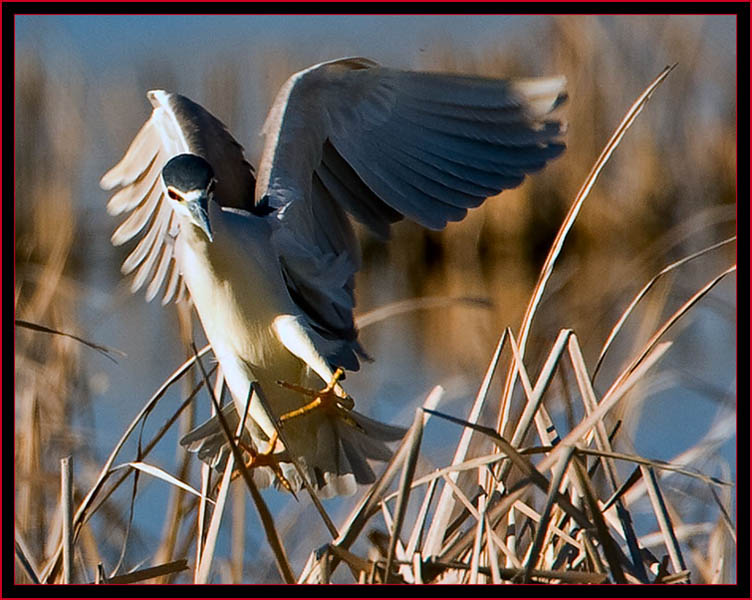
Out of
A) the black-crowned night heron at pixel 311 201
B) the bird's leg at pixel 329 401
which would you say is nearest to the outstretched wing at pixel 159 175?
the black-crowned night heron at pixel 311 201

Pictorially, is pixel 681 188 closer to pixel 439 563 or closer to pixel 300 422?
pixel 300 422

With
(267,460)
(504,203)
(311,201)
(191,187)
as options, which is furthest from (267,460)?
(504,203)

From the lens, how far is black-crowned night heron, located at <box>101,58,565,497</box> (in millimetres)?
3031

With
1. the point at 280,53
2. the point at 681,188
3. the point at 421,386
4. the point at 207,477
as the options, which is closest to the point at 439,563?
the point at 207,477

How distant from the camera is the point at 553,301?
339cm

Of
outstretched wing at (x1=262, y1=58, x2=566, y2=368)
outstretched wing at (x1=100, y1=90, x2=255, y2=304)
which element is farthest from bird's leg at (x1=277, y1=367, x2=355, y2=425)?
outstretched wing at (x1=100, y1=90, x2=255, y2=304)

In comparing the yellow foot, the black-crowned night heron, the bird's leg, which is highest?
the black-crowned night heron

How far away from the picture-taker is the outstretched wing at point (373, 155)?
319 cm

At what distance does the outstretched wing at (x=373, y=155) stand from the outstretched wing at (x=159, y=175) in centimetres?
17

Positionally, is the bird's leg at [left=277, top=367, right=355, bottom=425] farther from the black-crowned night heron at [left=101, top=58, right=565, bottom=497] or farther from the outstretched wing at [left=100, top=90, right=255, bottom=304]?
the outstretched wing at [left=100, top=90, right=255, bottom=304]

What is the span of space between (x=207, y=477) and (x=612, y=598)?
0.85 m

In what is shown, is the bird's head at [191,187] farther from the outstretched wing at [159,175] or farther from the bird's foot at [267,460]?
the bird's foot at [267,460]

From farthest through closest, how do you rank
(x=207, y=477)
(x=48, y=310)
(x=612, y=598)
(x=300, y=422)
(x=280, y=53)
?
(x=280, y=53)
(x=48, y=310)
(x=300, y=422)
(x=207, y=477)
(x=612, y=598)

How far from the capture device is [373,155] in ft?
11.1
